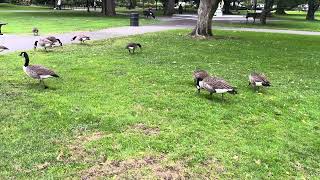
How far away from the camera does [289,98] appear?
42.2ft

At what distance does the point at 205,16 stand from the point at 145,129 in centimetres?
2000

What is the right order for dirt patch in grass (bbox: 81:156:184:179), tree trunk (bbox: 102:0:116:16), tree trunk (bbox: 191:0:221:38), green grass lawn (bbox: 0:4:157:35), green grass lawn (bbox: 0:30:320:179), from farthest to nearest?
1. tree trunk (bbox: 102:0:116:16)
2. green grass lawn (bbox: 0:4:157:35)
3. tree trunk (bbox: 191:0:221:38)
4. green grass lawn (bbox: 0:30:320:179)
5. dirt patch in grass (bbox: 81:156:184:179)

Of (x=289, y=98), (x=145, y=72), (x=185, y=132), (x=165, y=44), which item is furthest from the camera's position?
(x=165, y=44)

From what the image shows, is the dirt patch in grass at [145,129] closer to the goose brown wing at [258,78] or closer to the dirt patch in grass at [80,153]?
the dirt patch in grass at [80,153]

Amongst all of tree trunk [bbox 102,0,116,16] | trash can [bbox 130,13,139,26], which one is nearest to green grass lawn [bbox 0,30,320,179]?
trash can [bbox 130,13,139,26]

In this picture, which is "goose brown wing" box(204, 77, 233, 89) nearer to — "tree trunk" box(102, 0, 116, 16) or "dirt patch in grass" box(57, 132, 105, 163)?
"dirt patch in grass" box(57, 132, 105, 163)

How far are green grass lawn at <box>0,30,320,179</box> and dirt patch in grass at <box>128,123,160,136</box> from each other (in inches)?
0.8

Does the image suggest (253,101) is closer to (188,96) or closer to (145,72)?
(188,96)

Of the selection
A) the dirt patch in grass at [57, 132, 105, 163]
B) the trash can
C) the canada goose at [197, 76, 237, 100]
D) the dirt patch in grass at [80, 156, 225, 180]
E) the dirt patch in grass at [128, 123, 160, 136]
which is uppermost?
the canada goose at [197, 76, 237, 100]

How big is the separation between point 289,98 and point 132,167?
6.62 meters

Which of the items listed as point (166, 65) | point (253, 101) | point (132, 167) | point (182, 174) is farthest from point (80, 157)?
point (166, 65)

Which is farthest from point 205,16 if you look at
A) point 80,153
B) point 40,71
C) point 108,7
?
point 108,7

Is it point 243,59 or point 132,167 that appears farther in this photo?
point 243,59

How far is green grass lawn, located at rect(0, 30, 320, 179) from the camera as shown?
7.82 metres
